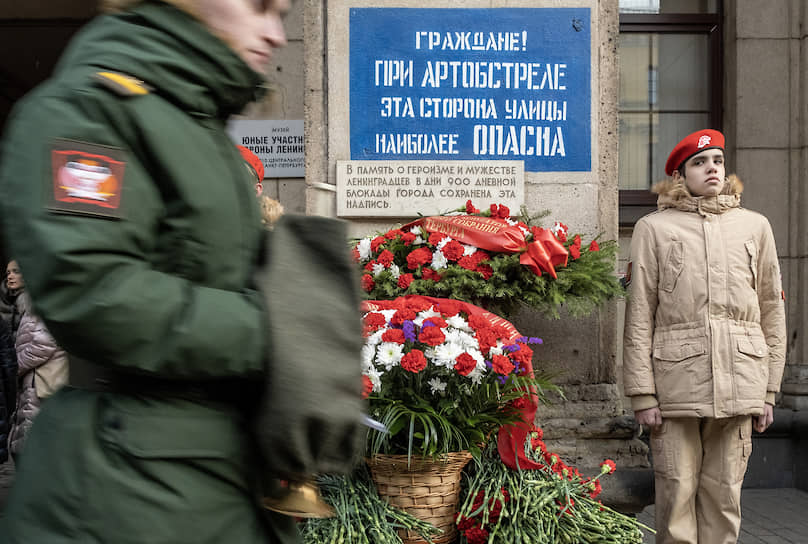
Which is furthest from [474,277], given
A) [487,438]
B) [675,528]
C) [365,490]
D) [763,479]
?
[763,479]

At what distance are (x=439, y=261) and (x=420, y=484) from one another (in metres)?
1.17

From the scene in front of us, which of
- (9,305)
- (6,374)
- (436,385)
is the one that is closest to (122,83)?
(436,385)

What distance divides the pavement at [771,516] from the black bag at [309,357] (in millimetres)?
4501

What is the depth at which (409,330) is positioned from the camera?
3.22 meters

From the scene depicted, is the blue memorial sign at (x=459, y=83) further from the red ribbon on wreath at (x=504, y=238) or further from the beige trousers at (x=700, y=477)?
the beige trousers at (x=700, y=477)

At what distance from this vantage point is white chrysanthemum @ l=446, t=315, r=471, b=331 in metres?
3.33

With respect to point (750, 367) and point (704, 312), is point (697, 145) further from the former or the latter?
point (750, 367)

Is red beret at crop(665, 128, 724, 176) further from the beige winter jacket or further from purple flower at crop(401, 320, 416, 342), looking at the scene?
purple flower at crop(401, 320, 416, 342)

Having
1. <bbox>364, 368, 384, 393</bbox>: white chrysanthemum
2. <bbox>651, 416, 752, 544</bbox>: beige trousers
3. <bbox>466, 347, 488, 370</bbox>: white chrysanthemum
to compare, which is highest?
<bbox>466, 347, 488, 370</bbox>: white chrysanthemum

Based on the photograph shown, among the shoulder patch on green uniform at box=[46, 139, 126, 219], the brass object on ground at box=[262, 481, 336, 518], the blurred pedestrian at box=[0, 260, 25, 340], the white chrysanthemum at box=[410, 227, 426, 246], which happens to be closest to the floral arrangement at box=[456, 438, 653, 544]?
the white chrysanthemum at box=[410, 227, 426, 246]

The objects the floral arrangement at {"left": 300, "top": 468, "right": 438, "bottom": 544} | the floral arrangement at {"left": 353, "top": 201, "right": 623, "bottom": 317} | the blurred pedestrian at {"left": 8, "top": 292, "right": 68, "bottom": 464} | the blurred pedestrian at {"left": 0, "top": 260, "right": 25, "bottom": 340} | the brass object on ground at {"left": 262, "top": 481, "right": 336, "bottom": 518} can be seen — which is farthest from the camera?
the blurred pedestrian at {"left": 0, "top": 260, "right": 25, "bottom": 340}

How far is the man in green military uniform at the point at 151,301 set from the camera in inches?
39.4

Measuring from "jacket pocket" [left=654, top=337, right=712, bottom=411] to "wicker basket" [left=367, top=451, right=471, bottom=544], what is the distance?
1.36m

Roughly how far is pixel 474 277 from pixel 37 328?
314 cm
